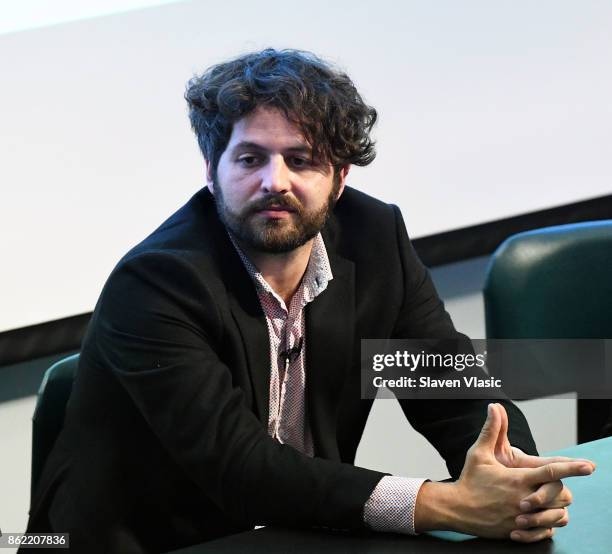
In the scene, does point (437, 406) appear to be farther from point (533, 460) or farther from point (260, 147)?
point (260, 147)

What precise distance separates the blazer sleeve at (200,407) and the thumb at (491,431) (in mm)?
149

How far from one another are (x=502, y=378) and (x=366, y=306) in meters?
0.63

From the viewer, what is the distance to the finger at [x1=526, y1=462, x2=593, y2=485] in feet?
4.88

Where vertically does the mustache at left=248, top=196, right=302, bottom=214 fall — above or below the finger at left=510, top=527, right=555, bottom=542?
above

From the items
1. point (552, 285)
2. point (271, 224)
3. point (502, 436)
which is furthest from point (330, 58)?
point (502, 436)

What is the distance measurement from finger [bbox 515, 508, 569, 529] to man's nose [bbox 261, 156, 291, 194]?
61 cm

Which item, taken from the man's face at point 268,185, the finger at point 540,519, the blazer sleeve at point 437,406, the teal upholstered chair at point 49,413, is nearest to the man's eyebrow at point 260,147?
the man's face at point 268,185

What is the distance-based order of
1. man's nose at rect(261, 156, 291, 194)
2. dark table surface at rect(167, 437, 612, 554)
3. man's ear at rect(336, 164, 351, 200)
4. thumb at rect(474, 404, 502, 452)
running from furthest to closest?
man's ear at rect(336, 164, 351, 200), man's nose at rect(261, 156, 291, 194), thumb at rect(474, 404, 502, 452), dark table surface at rect(167, 437, 612, 554)

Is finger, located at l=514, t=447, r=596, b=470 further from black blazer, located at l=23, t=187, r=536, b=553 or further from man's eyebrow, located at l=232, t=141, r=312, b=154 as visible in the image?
man's eyebrow, located at l=232, t=141, r=312, b=154

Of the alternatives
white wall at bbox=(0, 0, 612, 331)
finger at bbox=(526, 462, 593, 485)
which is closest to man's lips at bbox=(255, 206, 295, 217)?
finger at bbox=(526, 462, 593, 485)

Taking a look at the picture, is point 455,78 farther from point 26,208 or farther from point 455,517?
point 455,517

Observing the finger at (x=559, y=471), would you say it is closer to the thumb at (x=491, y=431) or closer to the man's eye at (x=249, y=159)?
the thumb at (x=491, y=431)

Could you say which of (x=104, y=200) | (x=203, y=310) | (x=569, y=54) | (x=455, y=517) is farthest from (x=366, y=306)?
(x=569, y=54)

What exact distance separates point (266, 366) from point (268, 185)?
0.28m
